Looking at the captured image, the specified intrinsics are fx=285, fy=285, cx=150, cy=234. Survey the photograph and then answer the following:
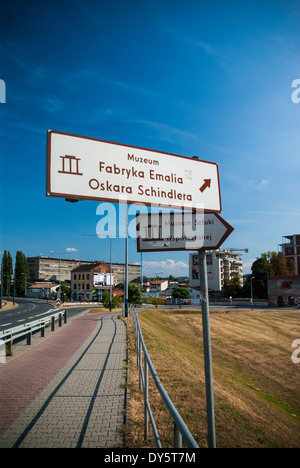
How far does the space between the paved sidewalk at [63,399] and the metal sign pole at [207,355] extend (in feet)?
6.63

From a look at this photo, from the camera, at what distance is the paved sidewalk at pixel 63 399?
13.1 ft

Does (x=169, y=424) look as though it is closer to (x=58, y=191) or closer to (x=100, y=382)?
(x=100, y=382)

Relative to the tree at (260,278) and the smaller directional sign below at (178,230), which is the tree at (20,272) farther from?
the smaller directional sign below at (178,230)

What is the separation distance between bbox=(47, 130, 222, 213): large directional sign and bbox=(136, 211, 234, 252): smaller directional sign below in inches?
5.5

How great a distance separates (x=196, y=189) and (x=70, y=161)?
1195mm

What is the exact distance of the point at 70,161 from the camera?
7.31 feet

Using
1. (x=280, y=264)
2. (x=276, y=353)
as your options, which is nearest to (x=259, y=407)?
(x=276, y=353)

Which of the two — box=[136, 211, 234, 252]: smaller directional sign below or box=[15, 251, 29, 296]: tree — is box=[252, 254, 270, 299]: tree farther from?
box=[15, 251, 29, 296]: tree

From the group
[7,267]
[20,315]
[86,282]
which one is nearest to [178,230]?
[20,315]

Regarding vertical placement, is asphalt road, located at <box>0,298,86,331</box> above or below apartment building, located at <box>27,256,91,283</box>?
below

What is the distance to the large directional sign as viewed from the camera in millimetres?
2193

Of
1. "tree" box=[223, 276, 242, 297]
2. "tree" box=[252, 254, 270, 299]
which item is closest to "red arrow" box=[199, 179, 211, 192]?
"tree" box=[252, 254, 270, 299]

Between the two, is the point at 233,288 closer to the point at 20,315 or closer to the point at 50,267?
the point at 20,315

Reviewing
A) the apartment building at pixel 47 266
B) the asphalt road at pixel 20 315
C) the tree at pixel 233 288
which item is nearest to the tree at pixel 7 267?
the apartment building at pixel 47 266
